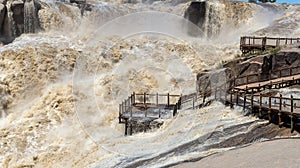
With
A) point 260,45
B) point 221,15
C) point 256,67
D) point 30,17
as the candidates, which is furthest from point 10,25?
point 256,67

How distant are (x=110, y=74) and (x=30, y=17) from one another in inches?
413

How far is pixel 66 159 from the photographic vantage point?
17.6m

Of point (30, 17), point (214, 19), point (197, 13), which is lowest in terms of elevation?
point (214, 19)

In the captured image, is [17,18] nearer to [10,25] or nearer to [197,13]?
[10,25]

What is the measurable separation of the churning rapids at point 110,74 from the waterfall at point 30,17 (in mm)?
74

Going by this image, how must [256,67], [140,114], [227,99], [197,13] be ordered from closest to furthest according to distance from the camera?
[227,99]
[140,114]
[256,67]
[197,13]

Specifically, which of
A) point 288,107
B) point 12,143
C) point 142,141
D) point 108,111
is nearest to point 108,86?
point 108,111

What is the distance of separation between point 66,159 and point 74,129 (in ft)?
10.1

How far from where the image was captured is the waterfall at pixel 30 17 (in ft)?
109

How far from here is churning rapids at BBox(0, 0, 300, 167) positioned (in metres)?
15.3

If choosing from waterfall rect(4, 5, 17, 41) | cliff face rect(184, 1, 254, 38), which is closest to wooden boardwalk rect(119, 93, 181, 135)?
waterfall rect(4, 5, 17, 41)

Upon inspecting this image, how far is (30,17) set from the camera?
110ft

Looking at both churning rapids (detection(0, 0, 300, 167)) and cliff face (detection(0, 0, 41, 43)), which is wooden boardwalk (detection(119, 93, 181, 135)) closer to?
churning rapids (detection(0, 0, 300, 167))

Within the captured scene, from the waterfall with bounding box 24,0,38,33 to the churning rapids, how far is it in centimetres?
7
